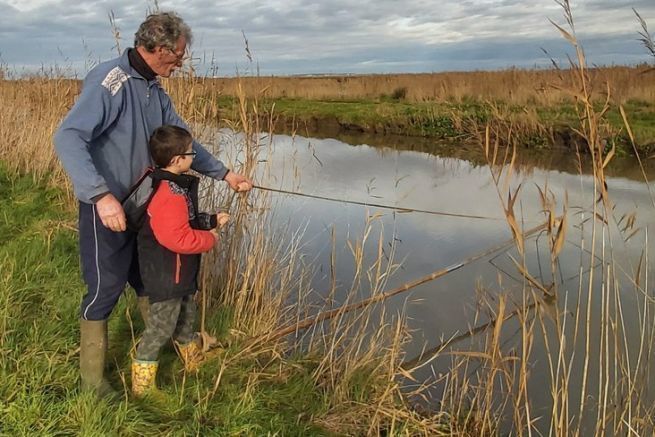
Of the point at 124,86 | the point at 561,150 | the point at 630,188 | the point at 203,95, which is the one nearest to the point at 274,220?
the point at 203,95

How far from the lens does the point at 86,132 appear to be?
2.25 metres

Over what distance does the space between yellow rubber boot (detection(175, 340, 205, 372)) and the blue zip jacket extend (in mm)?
853

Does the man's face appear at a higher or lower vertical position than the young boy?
higher

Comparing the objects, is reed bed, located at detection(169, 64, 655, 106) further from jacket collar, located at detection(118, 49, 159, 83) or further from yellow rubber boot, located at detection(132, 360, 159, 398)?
yellow rubber boot, located at detection(132, 360, 159, 398)

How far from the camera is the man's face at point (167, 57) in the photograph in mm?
2400

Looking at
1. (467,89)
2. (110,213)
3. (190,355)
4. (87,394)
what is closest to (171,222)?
(110,213)

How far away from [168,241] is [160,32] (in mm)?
805

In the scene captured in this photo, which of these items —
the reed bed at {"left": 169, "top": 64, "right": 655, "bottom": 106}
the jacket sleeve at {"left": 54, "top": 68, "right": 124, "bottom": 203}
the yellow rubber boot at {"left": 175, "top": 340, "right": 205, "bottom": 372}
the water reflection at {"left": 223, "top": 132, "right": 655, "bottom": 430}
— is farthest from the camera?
the reed bed at {"left": 169, "top": 64, "right": 655, "bottom": 106}

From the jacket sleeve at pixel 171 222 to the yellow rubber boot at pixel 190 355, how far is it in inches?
27.1

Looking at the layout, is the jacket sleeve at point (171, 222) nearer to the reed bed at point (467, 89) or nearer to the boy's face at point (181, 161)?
the boy's face at point (181, 161)

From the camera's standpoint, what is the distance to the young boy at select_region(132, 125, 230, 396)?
2.43m

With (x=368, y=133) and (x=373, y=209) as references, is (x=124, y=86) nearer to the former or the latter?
(x=373, y=209)

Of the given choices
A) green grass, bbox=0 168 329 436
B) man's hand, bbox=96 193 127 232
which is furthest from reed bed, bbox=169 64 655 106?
man's hand, bbox=96 193 127 232

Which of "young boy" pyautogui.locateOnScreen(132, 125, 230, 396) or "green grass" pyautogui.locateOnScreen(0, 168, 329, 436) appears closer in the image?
"green grass" pyautogui.locateOnScreen(0, 168, 329, 436)
